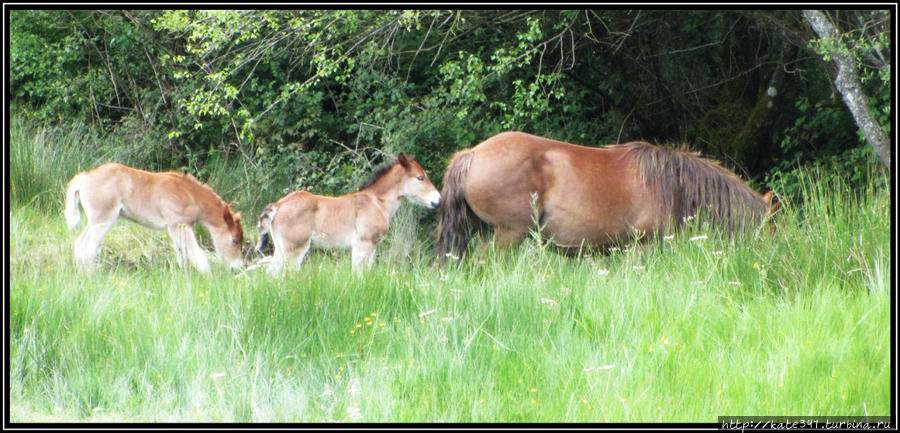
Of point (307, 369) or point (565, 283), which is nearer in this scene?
point (307, 369)

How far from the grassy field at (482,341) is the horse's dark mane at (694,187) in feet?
4.58

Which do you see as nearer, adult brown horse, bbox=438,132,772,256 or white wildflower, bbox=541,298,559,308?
white wildflower, bbox=541,298,559,308

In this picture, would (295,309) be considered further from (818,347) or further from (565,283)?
(818,347)

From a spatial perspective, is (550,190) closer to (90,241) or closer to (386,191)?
(386,191)

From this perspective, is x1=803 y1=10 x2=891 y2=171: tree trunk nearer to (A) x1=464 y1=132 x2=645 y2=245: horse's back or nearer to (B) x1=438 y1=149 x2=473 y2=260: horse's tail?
(A) x1=464 y1=132 x2=645 y2=245: horse's back

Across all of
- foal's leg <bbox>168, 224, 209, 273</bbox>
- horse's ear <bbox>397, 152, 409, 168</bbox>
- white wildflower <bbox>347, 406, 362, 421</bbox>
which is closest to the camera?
white wildflower <bbox>347, 406, 362, 421</bbox>

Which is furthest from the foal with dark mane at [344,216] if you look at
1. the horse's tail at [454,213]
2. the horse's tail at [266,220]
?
the horse's tail at [454,213]

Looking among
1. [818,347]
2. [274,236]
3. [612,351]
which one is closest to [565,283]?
[612,351]

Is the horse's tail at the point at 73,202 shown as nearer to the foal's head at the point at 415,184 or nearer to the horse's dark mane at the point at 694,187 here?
the foal's head at the point at 415,184

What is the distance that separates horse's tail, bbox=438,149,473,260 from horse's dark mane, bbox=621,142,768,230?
1.62 metres

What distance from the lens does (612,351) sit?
192 inches

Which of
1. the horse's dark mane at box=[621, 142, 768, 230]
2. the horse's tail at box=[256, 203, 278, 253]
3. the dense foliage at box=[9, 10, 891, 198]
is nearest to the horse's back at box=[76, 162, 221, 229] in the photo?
the horse's tail at box=[256, 203, 278, 253]

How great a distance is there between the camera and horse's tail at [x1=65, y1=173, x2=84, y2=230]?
846cm
